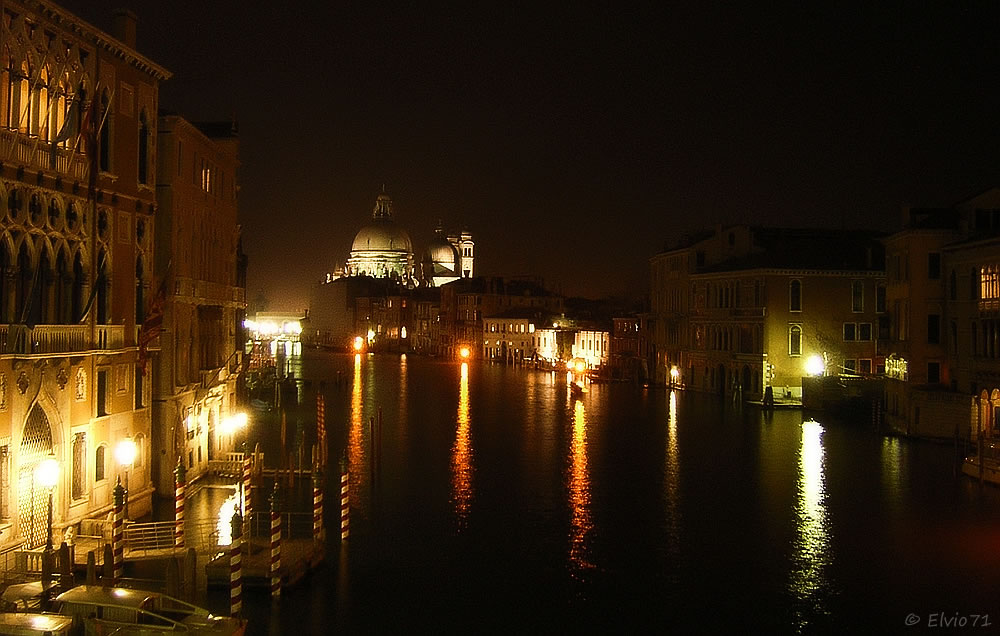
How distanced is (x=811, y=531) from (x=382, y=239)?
135294 mm

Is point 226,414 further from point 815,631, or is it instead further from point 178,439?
point 815,631

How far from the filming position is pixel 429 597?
53.7 ft

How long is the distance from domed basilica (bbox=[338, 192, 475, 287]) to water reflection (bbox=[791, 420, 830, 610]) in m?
118

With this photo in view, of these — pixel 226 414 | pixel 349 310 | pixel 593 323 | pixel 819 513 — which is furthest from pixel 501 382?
pixel 349 310

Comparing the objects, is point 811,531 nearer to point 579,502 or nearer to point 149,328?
point 579,502

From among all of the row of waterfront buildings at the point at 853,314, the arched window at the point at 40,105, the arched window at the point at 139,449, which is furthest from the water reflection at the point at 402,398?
the arched window at the point at 40,105

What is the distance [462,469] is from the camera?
28984 millimetres

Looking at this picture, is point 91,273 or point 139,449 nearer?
point 91,273

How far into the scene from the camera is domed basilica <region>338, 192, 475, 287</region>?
488 feet

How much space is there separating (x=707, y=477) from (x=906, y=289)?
11554mm

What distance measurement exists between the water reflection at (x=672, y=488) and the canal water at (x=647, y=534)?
0.26 feet

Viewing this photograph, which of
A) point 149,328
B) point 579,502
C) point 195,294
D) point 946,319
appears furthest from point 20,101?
point 946,319

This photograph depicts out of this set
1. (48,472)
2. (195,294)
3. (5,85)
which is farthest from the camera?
(195,294)

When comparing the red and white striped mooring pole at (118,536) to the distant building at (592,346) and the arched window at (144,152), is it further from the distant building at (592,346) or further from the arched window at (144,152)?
the distant building at (592,346)
